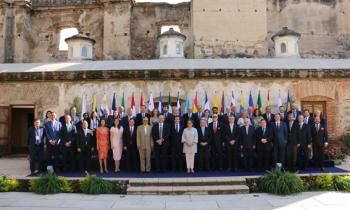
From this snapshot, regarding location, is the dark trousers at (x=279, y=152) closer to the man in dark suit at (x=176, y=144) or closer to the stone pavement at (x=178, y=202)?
the stone pavement at (x=178, y=202)

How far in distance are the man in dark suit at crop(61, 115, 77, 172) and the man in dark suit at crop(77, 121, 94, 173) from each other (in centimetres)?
21

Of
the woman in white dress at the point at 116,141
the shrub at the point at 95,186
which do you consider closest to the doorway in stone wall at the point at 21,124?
the woman in white dress at the point at 116,141

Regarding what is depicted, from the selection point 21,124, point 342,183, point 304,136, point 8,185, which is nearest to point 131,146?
point 8,185

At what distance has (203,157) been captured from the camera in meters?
9.34

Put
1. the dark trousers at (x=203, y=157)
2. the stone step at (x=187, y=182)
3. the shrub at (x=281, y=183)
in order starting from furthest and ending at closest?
1. the dark trousers at (x=203, y=157)
2. the stone step at (x=187, y=182)
3. the shrub at (x=281, y=183)

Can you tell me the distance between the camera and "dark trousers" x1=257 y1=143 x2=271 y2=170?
9.18m

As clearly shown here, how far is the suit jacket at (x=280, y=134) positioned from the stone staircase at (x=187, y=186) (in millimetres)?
1695

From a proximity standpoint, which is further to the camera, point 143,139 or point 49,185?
point 143,139

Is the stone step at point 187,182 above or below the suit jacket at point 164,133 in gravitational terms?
below

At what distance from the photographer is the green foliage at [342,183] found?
7.81 metres

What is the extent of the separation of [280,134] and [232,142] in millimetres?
1282

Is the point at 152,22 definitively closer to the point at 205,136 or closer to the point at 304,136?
the point at 205,136

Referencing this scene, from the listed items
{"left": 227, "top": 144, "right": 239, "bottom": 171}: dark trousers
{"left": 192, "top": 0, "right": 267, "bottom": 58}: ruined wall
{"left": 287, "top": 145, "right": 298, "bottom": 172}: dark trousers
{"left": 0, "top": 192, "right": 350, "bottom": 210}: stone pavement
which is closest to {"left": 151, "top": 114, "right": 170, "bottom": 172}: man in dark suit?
{"left": 227, "top": 144, "right": 239, "bottom": 171}: dark trousers

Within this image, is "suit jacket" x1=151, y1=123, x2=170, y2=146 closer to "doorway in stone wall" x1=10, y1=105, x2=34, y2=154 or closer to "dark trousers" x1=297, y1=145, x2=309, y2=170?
"dark trousers" x1=297, y1=145, x2=309, y2=170
